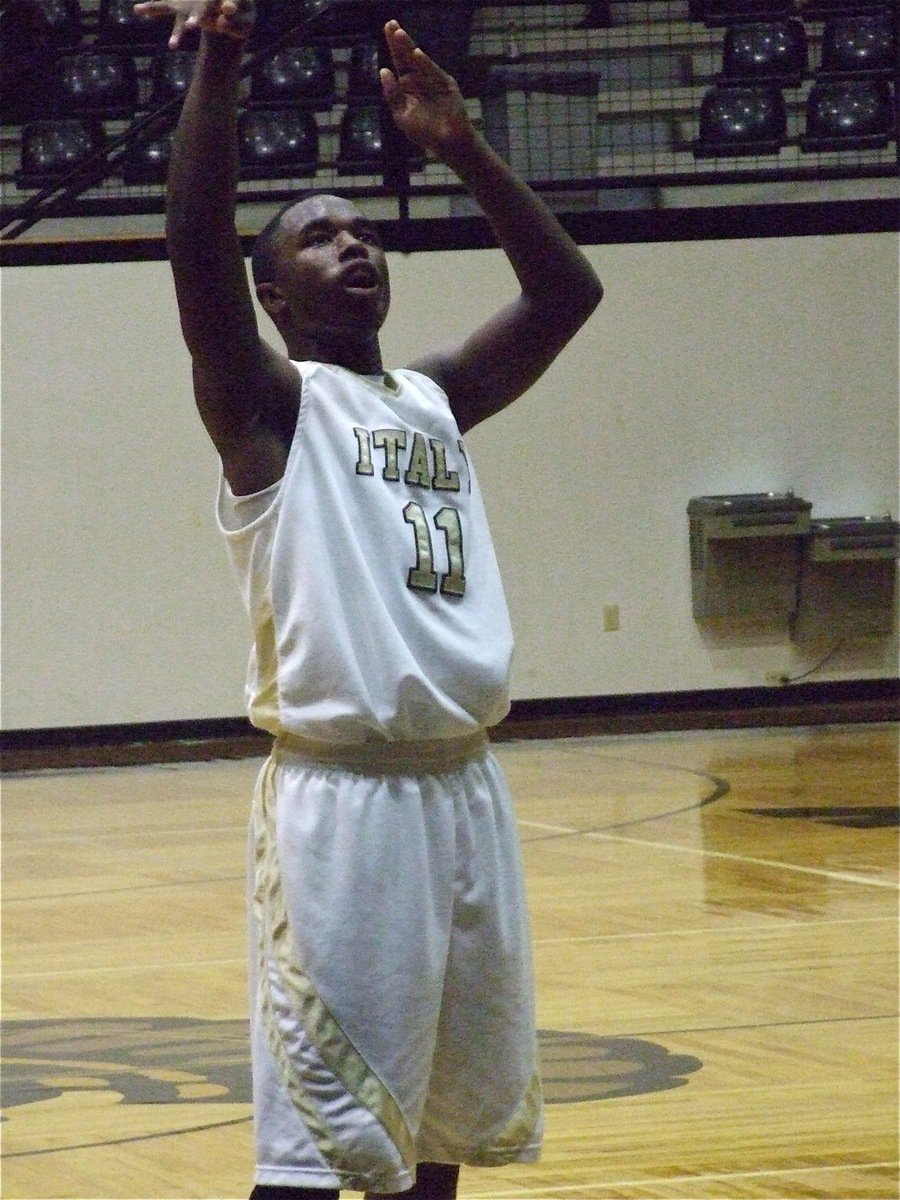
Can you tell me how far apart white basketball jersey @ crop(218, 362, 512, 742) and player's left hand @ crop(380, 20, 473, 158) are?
0.33 meters

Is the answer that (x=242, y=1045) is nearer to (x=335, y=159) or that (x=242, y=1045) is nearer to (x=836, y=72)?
(x=335, y=159)

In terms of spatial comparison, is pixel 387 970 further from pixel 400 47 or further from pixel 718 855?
pixel 718 855

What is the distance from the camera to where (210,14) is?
177 centimetres

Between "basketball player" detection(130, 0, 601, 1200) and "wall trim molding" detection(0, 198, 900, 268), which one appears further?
"wall trim molding" detection(0, 198, 900, 268)

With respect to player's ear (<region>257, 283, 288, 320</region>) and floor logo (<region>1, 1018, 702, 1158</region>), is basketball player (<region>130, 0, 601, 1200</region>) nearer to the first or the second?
player's ear (<region>257, 283, 288, 320</region>)

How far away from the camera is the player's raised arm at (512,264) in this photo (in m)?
2.15

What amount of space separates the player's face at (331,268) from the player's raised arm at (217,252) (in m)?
0.12

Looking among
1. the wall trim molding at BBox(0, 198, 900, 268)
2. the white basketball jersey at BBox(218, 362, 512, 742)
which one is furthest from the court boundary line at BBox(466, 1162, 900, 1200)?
the wall trim molding at BBox(0, 198, 900, 268)

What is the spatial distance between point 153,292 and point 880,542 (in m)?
3.38

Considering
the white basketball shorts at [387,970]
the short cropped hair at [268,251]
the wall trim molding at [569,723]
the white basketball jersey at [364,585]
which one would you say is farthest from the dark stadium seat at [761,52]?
the white basketball shorts at [387,970]

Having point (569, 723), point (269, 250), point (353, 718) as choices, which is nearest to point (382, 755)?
point (353, 718)

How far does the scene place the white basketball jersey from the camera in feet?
6.11

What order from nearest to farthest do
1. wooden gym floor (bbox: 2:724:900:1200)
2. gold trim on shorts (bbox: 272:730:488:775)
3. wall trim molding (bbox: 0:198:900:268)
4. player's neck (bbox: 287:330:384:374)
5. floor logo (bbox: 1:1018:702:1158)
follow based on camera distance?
1. gold trim on shorts (bbox: 272:730:488:775)
2. player's neck (bbox: 287:330:384:374)
3. wooden gym floor (bbox: 2:724:900:1200)
4. floor logo (bbox: 1:1018:702:1158)
5. wall trim molding (bbox: 0:198:900:268)

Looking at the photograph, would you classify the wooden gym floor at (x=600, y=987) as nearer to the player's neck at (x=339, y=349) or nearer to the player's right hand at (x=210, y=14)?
the player's neck at (x=339, y=349)
